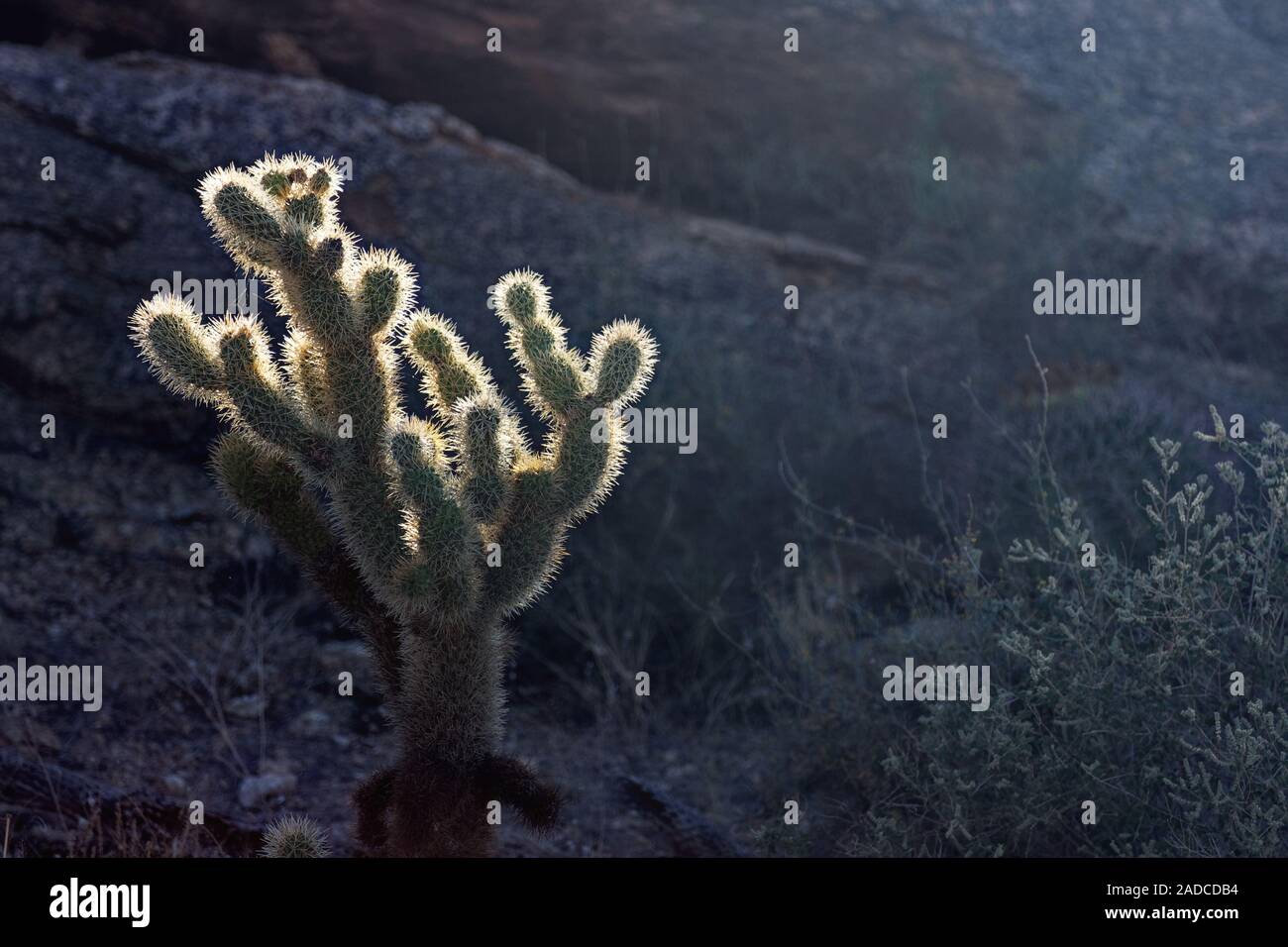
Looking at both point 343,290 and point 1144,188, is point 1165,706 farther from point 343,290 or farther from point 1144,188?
point 1144,188

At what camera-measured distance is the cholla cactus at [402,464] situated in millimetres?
3637

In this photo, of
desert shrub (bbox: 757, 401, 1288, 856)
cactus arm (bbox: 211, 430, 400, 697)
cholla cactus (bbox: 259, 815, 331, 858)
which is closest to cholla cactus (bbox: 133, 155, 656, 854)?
cactus arm (bbox: 211, 430, 400, 697)

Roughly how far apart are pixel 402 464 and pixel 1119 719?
261cm

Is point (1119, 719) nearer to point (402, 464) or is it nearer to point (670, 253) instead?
point (402, 464)

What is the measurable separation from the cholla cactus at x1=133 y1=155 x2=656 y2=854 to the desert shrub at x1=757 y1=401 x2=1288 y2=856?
4.97 ft

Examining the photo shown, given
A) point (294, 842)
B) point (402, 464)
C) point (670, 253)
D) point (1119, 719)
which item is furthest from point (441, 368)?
point (670, 253)

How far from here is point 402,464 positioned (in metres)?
3.52

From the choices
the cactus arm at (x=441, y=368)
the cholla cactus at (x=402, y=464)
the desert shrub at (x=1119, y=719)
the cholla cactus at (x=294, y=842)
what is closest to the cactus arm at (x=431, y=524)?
the cholla cactus at (x=402, y=464)

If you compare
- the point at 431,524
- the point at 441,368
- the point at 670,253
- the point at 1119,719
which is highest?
the point at 670,253

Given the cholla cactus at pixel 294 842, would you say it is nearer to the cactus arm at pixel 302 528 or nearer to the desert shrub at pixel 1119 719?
the cactus arm at pixel 302 528

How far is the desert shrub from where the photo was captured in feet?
12.3

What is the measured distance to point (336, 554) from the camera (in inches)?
158
